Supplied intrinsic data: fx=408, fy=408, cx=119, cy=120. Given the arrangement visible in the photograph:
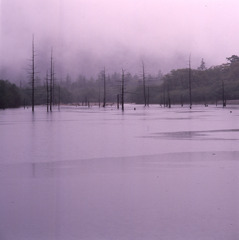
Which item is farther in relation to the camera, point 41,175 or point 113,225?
point 41,175

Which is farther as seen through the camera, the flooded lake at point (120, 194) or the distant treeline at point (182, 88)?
the distant treeline at point (182, 88)

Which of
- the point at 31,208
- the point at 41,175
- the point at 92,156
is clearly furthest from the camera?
the point at 92,156

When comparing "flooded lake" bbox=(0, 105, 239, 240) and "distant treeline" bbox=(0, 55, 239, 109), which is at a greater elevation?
"distant treeline" bbox=(0, 55, 239, 109)

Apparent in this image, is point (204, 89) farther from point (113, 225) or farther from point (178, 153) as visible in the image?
point (113, 225)

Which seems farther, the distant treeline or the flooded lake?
the distant treeline

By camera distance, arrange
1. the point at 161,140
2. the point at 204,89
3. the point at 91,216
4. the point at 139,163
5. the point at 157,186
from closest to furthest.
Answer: the point at 91,216 < the point at 157,186 < the point at 139,163 < the point at 161,140 < the point at 204,89

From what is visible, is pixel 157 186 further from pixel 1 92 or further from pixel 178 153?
pixel 1 92

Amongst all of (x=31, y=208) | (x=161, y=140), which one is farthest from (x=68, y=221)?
(x=161, y=140)

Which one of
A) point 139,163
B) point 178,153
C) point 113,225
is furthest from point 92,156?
point 113,225

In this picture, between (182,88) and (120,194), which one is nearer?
(120,194)

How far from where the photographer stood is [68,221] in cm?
303

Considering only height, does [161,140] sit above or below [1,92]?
below

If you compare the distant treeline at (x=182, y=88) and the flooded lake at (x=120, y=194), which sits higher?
the distant treeline at (x=182, y=88)

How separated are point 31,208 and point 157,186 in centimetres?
132
